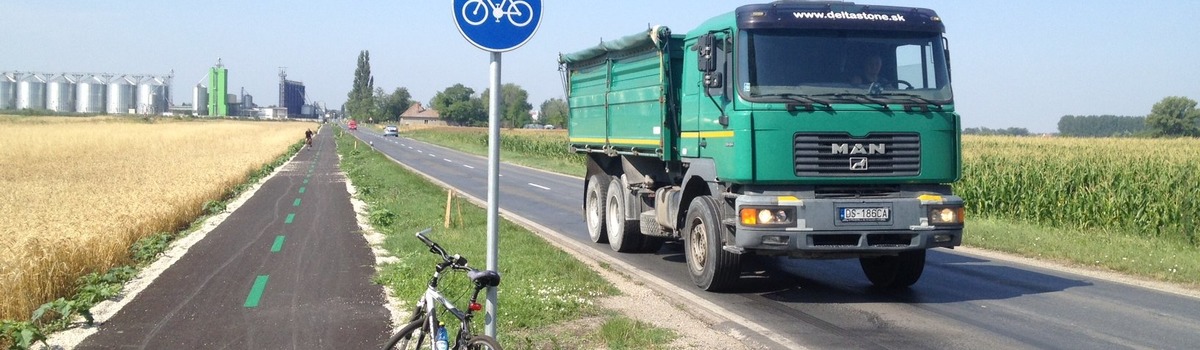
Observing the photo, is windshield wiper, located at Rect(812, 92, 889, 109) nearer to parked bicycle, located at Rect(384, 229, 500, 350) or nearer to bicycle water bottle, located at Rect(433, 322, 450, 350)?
parked bicycle, located at Rect(384, 229, 500, 350)

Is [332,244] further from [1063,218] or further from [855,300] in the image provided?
[1063,218]

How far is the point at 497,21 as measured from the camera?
222 inches

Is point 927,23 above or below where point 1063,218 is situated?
above

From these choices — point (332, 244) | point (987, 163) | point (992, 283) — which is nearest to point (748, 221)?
point (992, 283)

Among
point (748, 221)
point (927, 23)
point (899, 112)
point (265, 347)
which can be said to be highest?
point (927, 23)

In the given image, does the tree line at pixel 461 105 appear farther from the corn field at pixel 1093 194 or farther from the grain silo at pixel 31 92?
the corn field at pixel 1093 194

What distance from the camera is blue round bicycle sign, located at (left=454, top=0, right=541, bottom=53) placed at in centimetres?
560

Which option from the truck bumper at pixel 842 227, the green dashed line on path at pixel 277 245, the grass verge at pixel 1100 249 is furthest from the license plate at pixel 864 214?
the green dashed line on path at pixel 277 245

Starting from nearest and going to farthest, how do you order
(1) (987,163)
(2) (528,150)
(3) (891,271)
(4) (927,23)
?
1. (4) (927,23)
2. (3) (891,271)
3. (1) (987,163)
4. (2) (528,150)

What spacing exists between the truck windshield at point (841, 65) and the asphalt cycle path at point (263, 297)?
4.11 m

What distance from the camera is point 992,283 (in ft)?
35.6

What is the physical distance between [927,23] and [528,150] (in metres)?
49.3

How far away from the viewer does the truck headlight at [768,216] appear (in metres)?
9.09

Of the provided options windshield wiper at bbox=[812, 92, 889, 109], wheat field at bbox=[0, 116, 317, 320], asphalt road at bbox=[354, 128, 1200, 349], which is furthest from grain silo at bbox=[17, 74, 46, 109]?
windshield wiper at bbox=[812, 92, 889, 109]
